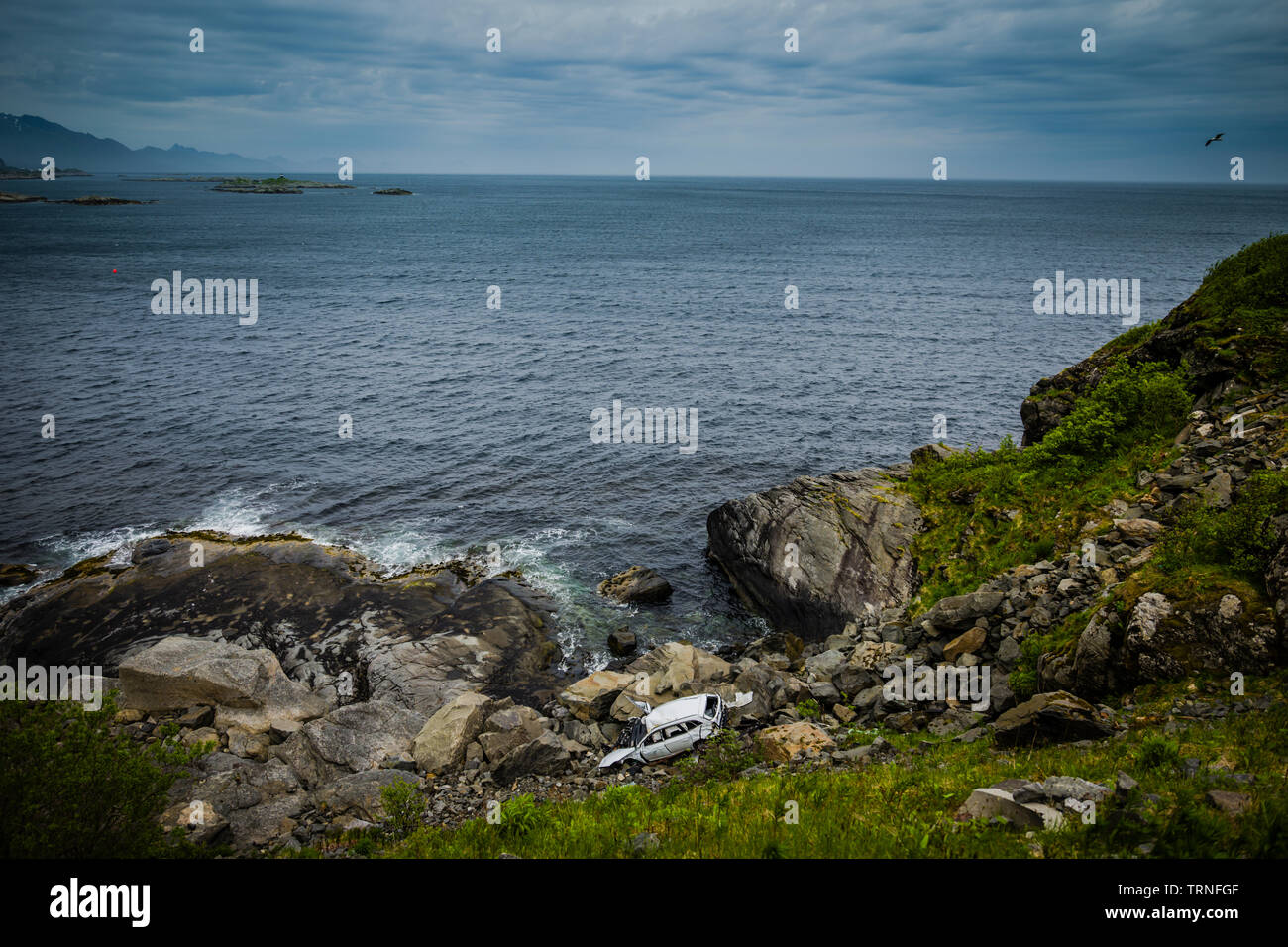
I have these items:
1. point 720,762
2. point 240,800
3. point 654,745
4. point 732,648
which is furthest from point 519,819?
point 732,648

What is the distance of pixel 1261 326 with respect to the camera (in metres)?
25.4

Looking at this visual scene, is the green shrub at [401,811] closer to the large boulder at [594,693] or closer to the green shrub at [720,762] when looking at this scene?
the green shrub at [720,762]

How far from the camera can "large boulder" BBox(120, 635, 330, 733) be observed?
71.1 feet

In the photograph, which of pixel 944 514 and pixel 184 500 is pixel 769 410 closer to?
pixel 944 514

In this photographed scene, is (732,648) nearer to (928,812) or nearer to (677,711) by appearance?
(677,711)

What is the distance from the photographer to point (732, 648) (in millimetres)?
28359

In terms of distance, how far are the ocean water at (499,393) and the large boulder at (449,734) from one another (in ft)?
27.2

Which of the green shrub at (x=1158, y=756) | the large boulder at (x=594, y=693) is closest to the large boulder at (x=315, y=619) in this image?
the large boulder at (x=594, y=693)

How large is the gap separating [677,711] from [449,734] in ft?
22.0

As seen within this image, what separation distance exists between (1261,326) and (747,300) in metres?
71.5

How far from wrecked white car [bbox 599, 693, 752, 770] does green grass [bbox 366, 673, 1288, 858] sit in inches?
164
